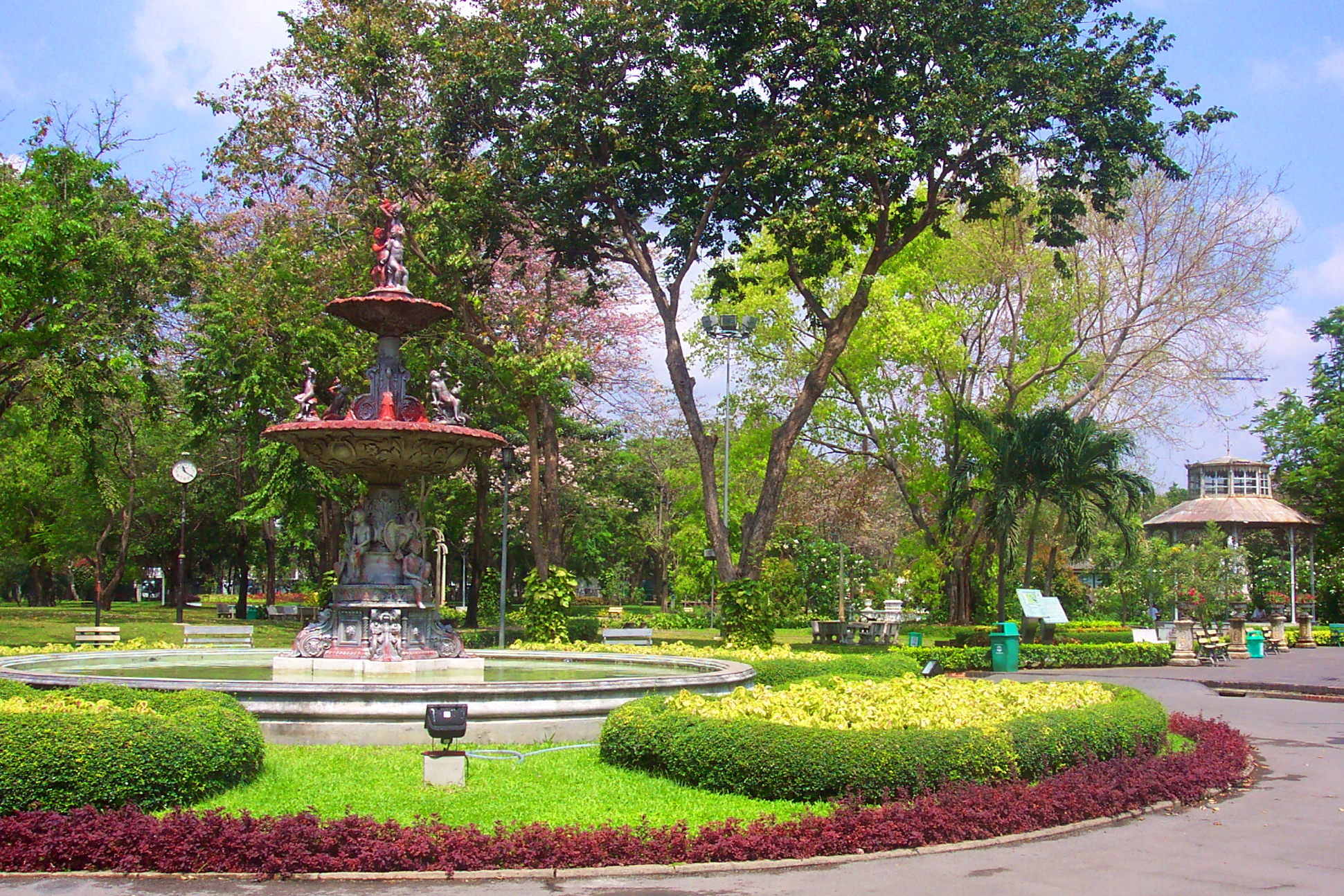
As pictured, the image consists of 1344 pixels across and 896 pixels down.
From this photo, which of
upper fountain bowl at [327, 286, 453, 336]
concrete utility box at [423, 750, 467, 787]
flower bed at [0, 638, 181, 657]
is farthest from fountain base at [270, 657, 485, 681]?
flower bed at [0, 638, 181, 657]

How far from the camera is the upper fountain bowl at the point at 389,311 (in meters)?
15.8

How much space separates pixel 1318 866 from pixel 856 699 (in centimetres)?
454

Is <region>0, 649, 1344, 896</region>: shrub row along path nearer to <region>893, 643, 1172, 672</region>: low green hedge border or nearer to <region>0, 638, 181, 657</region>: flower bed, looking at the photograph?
<region>0, 638, 181, 657</region>: flower bed

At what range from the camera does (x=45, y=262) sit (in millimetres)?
24812

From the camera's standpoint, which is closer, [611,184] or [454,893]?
[454,893]

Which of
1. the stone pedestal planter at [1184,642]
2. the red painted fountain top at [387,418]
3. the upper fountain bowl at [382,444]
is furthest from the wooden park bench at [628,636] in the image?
the stone pedestal planter at [1184,642]

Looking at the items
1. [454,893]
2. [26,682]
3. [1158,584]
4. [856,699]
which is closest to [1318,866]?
[856,699]

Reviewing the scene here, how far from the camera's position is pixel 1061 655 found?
2934 cm

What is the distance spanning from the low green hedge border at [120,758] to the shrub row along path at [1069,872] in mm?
980

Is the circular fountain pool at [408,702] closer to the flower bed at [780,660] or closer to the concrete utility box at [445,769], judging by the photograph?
the concrete utility box at [445,769]

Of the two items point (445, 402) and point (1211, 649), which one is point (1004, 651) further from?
point (445, 402)

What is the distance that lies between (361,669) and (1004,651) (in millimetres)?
16708

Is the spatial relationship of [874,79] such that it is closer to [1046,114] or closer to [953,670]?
[1046,114]

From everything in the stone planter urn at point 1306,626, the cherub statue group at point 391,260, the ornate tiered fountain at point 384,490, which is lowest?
the stone planter urn at point 1306,626
